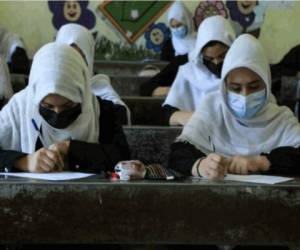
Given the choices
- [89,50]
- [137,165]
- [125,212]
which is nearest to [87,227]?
[125,212]

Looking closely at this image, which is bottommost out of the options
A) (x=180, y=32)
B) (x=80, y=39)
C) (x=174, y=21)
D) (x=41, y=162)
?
(x=41, y=162)

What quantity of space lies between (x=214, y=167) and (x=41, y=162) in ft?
1.82

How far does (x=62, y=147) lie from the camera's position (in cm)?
220

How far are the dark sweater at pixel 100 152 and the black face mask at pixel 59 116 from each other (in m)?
0.08

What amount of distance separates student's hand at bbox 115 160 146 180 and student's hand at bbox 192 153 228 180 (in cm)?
22

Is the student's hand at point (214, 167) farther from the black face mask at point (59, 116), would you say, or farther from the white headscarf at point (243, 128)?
the black face mask at point (59, 116)

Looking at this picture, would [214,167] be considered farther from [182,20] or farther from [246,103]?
[182,20]

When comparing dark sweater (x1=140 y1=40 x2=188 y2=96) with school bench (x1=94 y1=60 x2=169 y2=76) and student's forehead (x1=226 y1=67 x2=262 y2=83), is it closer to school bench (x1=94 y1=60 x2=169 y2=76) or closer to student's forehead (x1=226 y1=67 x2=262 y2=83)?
school bench (x1=94 y1=60 x2=169 y2=76)

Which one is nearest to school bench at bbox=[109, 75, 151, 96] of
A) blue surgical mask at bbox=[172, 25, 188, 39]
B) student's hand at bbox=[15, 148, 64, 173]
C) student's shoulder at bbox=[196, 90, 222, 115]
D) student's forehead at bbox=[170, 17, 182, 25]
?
blue surgical mask at bbox=[172, 25, 188, 39]

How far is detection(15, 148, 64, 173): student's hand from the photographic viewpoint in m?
2.01

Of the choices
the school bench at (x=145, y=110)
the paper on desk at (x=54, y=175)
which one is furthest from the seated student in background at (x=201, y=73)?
the paper on desk at (x=54, y=175)

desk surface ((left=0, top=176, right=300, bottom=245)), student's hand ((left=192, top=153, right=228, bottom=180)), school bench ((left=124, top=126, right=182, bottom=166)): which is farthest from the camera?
school bench ((left=124, top=126, right=182, bottom=166))

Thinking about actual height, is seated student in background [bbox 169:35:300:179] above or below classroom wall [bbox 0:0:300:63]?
below

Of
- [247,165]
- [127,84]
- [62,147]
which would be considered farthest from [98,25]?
[247,165]
